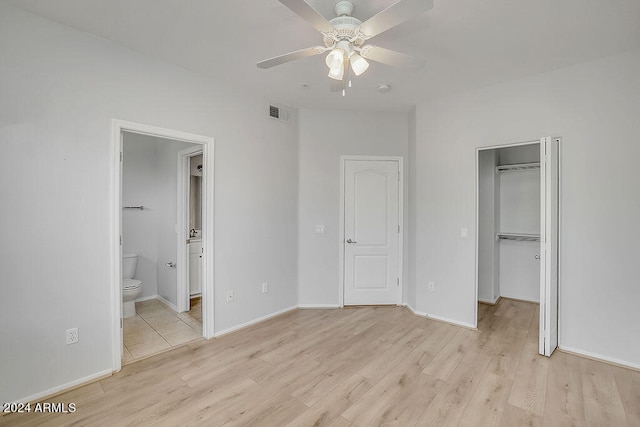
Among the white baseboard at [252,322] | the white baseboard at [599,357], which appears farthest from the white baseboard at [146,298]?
the white baseboard at [599,357]

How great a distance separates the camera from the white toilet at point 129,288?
3605mm

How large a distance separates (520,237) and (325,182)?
114 inches

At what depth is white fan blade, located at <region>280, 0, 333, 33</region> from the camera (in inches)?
56.9

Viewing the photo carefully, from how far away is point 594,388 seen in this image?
7.35 ft

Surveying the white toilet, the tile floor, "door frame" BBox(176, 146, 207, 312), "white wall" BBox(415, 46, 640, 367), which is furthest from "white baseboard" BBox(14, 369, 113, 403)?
"white wall" BBox(415, 46, 640, 367)

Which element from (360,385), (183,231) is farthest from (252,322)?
(360,385)

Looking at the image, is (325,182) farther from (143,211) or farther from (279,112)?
(143,211)

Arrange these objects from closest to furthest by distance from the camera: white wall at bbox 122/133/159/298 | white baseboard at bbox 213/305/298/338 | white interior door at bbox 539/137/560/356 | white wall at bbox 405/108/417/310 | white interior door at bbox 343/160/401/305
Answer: white interior door at bbox 539/137/560/356 < white baseboard at bbox 213/305/298/338 < white wall at bbox 405/108/417/310 < white interior door at bbox 343/160/401/305 < white wall at bbox 122/133/159/298

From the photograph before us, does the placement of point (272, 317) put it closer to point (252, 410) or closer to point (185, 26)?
point (252, 410)

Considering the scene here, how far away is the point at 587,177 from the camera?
2.71 m

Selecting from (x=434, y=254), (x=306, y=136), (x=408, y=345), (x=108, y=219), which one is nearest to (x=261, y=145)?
(x=306, y=136)

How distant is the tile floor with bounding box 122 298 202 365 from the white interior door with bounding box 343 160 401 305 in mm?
2012

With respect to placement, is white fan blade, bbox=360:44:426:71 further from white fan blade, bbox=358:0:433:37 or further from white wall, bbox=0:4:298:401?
white wall, bbox=0:4:298:401

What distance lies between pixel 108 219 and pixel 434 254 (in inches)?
134
